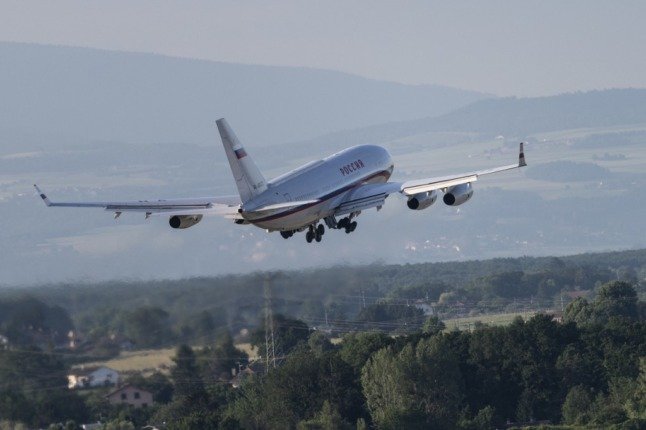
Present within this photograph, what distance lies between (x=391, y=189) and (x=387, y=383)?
1938 centimetres

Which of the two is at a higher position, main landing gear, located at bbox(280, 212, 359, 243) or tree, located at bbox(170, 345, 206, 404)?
main landing gear, located at bbox(280, 212, 359, 243)

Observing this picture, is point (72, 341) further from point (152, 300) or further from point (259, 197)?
point (259, 197)

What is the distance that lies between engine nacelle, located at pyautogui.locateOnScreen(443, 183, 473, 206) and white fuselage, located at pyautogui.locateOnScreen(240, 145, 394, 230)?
5.50m

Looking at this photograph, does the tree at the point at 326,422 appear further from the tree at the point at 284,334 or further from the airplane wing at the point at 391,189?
the airplane wing at the point at 391,189

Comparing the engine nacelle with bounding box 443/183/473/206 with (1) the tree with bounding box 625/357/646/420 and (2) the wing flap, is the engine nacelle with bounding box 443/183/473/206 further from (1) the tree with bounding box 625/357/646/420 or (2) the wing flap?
(1) the tree with bounding box 625/357/646/420

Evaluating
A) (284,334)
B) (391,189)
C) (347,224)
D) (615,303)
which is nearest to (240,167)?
(391,189)

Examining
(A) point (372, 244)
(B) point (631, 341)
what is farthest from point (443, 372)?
(B) point (631, 341)

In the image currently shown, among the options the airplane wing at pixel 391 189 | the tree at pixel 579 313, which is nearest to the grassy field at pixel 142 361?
the airplane wing at pixel 391 189

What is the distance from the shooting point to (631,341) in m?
118

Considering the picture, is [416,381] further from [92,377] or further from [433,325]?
[433,325]

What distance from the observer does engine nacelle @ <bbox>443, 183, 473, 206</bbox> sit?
84875mm

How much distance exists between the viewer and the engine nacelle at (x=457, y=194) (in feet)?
278

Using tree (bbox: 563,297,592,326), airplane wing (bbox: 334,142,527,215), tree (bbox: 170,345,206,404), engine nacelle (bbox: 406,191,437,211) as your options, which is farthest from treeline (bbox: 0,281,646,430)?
tree (bbox: 563,297,592,326)

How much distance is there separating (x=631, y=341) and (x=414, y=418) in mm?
31102
